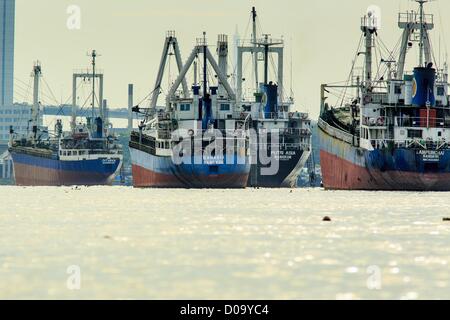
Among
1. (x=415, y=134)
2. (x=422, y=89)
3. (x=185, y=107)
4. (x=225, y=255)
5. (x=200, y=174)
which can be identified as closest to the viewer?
(x=225, y=255)

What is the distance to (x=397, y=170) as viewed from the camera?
13475 centimetres

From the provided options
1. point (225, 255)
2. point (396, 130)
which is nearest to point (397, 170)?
point (396, 130)

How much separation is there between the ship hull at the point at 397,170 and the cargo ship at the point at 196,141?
605 inches

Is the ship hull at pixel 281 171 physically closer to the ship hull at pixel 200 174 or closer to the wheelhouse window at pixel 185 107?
the wheelhouse window at pixel 185 107

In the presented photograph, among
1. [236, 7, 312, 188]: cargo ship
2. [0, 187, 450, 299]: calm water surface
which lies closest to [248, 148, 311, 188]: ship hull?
[236, 7, 312, 188]: cargo ship

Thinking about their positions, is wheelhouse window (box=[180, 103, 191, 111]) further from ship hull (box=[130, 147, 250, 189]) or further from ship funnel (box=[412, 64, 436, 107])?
ship funnel (box=[412, 64, 436, 107])

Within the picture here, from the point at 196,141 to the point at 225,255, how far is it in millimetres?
104186

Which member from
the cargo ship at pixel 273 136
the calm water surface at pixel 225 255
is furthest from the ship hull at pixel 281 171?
the calm water surface at pixel 225 255

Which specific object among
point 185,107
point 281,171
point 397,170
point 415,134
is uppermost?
point 185,107

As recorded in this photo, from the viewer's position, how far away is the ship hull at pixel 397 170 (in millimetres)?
133500

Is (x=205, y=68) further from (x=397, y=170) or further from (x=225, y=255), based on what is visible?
(x=225, y=255)

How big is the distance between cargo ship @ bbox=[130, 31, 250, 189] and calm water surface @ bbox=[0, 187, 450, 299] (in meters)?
65.6

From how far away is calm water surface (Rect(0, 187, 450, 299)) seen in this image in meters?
41.8
